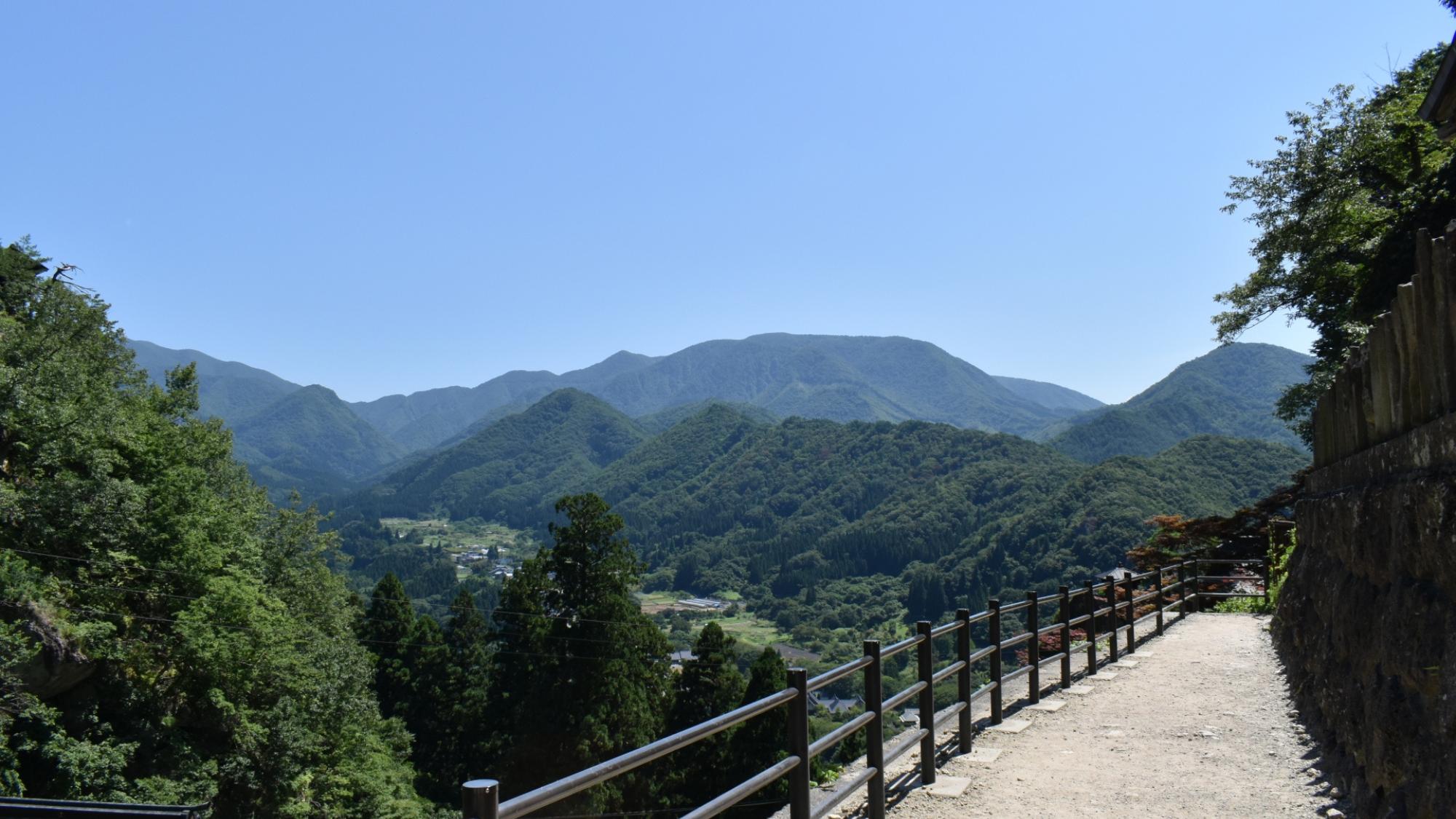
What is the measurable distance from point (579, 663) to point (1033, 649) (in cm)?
2551

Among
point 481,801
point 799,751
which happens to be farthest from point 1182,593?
point 481,801

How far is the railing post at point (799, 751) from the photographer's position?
393 centimetres

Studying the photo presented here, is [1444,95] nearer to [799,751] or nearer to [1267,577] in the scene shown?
[799,751]

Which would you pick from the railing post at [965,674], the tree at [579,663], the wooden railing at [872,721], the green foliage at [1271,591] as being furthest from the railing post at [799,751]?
the tree at [579,663]

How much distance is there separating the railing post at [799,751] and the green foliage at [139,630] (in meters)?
22.9

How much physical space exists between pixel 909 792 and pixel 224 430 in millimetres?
42256

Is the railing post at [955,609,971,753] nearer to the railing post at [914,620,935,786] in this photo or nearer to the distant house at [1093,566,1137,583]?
the railing post at [914,620,935,786]

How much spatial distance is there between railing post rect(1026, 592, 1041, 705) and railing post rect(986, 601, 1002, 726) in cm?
55

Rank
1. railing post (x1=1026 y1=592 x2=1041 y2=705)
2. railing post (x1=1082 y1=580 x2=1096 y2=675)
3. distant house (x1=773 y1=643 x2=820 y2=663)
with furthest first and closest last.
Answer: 1. distant house (x1=773 y1=643 x2=820 y2=663)
2. railing post (x1=1082 y1=580 x2=1096 y2=675)
3. railing post (x1=1026 y1=592 x2=1041 y2=705)

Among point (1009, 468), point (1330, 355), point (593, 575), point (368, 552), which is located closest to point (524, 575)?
point (593, 575)

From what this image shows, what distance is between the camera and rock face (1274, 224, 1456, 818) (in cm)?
311

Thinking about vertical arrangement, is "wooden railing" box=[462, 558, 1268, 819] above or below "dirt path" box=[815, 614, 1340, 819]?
above

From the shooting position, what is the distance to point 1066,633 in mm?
9203

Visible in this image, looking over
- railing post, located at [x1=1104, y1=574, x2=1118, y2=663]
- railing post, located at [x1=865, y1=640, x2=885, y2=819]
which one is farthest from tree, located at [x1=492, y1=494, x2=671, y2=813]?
railing post, located at [x1=865, y1=640, x2=885, y2=819]
